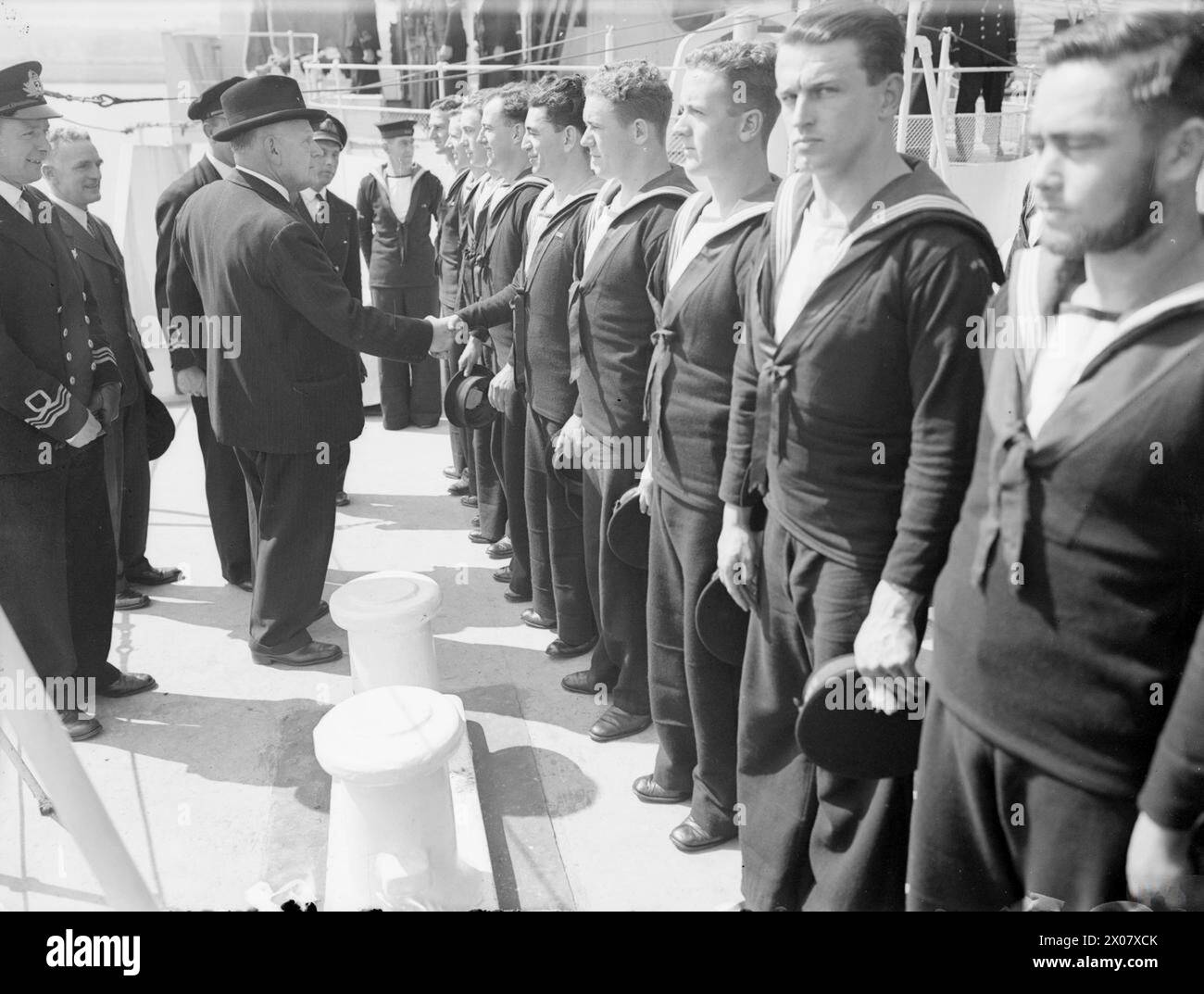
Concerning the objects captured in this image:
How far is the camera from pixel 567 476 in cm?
398

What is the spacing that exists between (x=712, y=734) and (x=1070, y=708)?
149 centimetres

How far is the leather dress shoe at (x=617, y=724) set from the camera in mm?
3762

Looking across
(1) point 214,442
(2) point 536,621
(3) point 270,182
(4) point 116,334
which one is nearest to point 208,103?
(3) point 270,182

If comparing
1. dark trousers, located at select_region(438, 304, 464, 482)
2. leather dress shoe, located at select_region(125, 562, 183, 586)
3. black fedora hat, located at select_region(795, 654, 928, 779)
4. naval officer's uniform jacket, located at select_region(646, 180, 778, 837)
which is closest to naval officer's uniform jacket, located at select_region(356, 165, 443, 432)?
dark trousers, located at select_region(438, 304, 464, 482)

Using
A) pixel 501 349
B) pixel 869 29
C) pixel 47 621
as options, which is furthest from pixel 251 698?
pixel 869 29

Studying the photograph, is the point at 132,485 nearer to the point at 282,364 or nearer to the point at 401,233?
the point at 282,364

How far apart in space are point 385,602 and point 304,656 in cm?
108

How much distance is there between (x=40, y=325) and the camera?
358 cm

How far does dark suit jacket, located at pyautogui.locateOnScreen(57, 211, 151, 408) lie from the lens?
4.69 meters

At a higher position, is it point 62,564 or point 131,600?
point 62,564

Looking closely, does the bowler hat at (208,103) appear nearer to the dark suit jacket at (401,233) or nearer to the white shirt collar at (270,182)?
the white shirt collar at (270,182)

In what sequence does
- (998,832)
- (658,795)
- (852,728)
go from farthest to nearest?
(658,795) < (852,728) < (998,832)

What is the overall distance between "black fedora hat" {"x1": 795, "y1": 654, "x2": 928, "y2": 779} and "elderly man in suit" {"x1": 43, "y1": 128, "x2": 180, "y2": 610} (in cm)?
355
